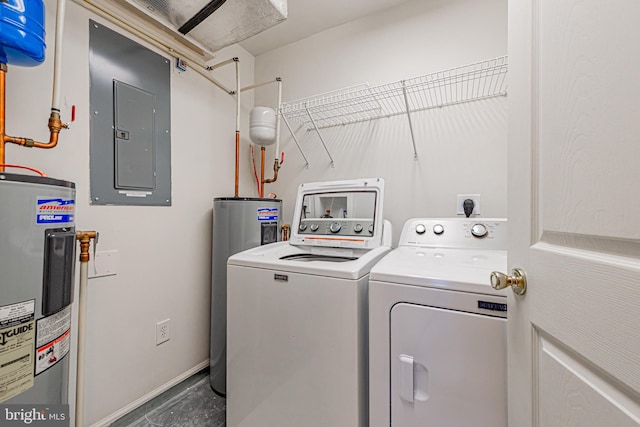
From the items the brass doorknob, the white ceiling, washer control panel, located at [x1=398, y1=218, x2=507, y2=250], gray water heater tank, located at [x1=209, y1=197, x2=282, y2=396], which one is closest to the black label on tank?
the brass doorknob

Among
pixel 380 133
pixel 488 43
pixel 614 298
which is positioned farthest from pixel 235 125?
pixel 614 298

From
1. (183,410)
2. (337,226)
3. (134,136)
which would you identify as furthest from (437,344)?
(134,136)

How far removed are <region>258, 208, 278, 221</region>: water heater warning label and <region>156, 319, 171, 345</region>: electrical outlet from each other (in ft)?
2.89

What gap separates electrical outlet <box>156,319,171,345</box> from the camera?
64.5 inches

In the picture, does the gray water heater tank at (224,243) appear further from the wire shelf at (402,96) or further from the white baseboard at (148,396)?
the wire shelf at (402,96)

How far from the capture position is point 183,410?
1577 mm

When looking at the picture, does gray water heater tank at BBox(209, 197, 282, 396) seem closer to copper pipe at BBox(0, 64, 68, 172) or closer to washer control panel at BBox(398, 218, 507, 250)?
copper pipe at BBox(0, 64, 68, 172)

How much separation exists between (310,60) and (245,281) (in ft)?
6.12

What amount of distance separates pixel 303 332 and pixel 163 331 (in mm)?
1088

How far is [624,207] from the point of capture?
1.31 feet

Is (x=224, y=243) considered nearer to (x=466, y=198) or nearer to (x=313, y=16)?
(x=466, y=198)

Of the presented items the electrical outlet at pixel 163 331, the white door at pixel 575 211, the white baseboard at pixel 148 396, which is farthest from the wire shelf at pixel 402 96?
the white baseboard at pixel 148 396

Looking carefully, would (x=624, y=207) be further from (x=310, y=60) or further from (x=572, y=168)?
(x=310, y=60)

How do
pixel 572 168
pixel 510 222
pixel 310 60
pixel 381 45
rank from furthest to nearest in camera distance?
1. pixel 310 60
2. pixel 381 45
3. pixel 510 222
4. pixel 572 168
